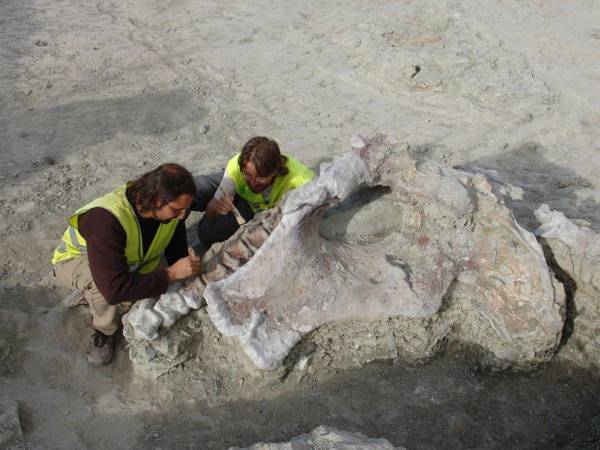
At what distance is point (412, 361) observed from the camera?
279 centimetres

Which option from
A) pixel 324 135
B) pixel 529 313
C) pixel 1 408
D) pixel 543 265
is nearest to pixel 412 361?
pixel 529 313

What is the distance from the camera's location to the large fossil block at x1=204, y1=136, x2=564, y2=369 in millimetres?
2562

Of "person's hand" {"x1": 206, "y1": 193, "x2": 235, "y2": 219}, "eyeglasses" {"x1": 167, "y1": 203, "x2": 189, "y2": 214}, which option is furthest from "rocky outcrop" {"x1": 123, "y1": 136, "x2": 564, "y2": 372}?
"person's hand" {"x1": 206, "y1": 193, "x2": 235, "y2": 219}

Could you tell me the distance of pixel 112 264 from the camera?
2.52 metres

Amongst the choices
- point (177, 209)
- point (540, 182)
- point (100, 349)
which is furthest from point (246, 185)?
point (540, 182)

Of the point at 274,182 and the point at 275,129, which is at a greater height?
the point at 274,182

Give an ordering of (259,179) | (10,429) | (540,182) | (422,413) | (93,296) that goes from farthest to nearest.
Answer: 1. (540,182)
2. (259,179)
3. (93,296)
4. (422,413)
5. (10,429)

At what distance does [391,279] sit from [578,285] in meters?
0.94

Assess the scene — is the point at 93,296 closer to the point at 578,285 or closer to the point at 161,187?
the point at 161,187

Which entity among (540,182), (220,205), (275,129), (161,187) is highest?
(161,187)

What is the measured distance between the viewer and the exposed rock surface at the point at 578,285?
2.72 metres

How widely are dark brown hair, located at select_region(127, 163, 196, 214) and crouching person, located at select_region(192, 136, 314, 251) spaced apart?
588 mm

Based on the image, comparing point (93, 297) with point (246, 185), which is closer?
point (93, 297)

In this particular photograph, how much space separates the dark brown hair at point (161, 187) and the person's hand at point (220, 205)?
2.48ft
